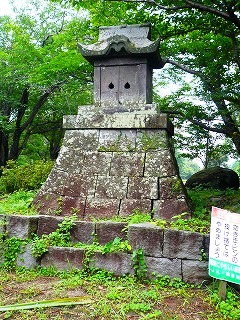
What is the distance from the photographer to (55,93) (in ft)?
53.4

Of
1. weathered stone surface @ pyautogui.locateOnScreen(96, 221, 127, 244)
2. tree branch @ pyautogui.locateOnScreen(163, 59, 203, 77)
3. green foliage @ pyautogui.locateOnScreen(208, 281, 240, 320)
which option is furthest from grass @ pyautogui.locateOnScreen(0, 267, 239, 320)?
tree branch @ pyautogui.locateOnScreen(163, 59, 203, 77)

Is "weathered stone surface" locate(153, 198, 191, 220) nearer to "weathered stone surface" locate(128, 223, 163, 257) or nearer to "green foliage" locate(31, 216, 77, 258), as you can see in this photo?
"weathered stone surface" locate(128, 223, 163, 257)

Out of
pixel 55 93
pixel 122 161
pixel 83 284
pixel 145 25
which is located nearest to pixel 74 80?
pixel 55 93

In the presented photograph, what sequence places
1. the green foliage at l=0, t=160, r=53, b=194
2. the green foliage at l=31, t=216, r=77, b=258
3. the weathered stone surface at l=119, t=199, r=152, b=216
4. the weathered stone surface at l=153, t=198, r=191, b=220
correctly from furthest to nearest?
the green foliage at l=0, t=160, r=53, b=194 < the weathered stone surface at l=119, t=199, r=152, b=216 < the weathered stone surface at l=153, t=198, r=191, b=220 < the green foliage at l=31, t=216, r=77, b=258

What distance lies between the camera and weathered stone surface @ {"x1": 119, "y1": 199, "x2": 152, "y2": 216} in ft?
17.9

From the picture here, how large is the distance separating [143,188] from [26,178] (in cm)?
457

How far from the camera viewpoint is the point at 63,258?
4.83 m

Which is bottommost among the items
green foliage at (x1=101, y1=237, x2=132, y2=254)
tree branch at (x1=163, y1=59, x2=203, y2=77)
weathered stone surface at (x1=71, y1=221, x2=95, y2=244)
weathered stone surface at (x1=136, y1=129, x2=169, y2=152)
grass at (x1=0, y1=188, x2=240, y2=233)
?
green foliage at (x1=101, y1=237, x2=132, y2=254)

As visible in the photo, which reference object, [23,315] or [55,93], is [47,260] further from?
[55,93]

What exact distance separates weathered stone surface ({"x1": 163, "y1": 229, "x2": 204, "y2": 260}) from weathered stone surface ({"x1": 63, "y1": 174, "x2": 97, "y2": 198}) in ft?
5.84

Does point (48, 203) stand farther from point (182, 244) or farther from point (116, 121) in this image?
point (182, 244)

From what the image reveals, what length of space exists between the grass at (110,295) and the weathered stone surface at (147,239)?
1.26ft

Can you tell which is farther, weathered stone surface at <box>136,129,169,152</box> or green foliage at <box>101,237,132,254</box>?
weathered stone surface at <box>136,129,169,152</box>

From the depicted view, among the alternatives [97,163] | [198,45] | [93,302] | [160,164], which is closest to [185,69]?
[198,45]
